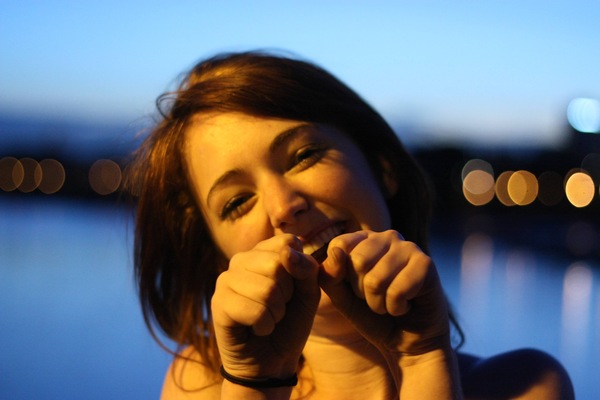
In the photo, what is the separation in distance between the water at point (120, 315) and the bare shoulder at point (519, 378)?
2.20ft

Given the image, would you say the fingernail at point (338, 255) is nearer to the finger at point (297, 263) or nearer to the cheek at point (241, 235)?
the finger at point (297, 263)

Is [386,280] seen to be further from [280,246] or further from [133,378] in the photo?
[133,378]

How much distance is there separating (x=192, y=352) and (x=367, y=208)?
51cm

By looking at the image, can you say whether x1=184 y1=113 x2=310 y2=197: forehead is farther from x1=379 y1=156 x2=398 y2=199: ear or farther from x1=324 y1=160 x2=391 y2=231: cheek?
x1=379 y1=156 x2=398 y2=199: ear

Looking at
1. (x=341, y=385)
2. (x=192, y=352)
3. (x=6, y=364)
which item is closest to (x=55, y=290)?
(x=6, y=364)

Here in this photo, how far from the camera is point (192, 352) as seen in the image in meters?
1.63

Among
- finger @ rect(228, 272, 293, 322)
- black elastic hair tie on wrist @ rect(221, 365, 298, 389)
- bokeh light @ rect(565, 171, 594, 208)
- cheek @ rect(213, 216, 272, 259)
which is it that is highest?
finger @ rect(228, 272, 293, 322)

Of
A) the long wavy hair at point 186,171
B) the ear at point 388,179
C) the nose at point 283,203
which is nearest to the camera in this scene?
the nose at point 283,203

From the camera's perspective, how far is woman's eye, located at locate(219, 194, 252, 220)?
1311 millimetres

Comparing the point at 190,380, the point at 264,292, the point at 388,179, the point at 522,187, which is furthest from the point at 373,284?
the point at 522,187

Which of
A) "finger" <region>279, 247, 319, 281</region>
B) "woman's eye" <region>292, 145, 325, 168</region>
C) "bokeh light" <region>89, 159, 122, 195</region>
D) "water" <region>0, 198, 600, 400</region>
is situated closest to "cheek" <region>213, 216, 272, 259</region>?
"woman's eye" <region>292, 145, 325, 168</region>

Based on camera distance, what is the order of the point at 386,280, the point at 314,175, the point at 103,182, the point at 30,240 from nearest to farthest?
the point at 386,280
the point at 314,175
the point at 30,240
the point at 103,182

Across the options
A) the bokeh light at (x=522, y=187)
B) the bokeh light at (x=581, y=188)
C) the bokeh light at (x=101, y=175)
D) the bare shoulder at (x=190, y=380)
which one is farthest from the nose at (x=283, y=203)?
the bokeh light at (x=101, y=175)

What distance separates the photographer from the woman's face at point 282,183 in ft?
4.13
